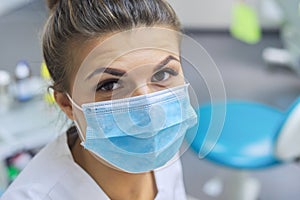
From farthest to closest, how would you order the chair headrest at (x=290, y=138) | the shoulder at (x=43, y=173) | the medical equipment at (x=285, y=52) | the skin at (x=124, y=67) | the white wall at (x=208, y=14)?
the white wall at (x=208, y=14), the medical equipment at (x=285, y=52), the chair headrest at (x=290, y=138), the shoulder at (x=43, y=173), the skin at (x=124, y=67)

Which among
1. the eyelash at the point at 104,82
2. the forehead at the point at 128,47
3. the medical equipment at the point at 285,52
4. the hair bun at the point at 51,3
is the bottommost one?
the medical equipment at the point at 285,52

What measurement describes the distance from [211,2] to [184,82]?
2585mm

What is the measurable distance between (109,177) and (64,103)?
166mm

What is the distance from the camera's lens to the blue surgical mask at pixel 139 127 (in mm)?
774

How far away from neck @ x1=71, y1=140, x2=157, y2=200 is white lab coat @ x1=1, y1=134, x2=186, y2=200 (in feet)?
0.05

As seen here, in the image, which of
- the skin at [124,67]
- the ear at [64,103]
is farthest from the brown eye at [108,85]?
the ear at [64,103]

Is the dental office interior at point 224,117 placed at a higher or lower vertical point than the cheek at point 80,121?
lower

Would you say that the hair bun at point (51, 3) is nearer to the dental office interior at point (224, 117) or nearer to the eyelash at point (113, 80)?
the dental office interior at point (224, 117)

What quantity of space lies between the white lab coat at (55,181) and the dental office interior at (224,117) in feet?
0.31

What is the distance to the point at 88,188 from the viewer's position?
92 centimetres

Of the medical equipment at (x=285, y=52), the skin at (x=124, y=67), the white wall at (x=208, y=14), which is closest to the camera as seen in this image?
the skin at (x=124, y=67)

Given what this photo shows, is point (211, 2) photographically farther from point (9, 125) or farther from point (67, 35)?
point (67, 35)

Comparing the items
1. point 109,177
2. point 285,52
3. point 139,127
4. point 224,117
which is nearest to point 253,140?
point 224,117

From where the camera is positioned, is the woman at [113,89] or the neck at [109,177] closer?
the woman at [113,89]
